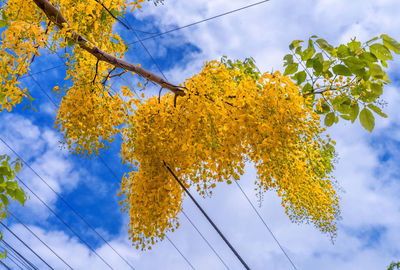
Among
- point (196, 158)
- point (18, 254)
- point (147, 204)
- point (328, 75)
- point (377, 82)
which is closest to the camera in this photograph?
point (377, 82)

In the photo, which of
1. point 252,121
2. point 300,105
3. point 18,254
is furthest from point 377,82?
point 18,254

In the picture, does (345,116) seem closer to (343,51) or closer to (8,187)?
(343,51)

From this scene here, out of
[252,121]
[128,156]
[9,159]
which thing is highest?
[252,121]

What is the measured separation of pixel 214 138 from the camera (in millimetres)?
2078

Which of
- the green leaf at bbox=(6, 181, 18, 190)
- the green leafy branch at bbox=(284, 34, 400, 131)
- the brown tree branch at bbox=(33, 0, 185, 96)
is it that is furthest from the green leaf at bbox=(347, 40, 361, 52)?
the green leaf at bbox=(6, 181, 18, 190)

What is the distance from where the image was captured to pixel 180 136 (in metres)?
2.27

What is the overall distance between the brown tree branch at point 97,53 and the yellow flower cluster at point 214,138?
0.14 meters

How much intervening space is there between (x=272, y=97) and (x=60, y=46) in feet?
4.33

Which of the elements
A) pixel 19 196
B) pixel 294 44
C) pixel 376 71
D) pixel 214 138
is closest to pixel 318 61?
pixel 294 44

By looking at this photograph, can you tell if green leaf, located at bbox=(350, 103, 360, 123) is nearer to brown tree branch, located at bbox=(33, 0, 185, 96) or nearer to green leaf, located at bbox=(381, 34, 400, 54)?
green leaf, located at bbox=(381, 34, 400, 54)

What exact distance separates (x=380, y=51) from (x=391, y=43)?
5 centimetres

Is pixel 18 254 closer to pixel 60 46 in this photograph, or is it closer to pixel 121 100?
pixel 121 100

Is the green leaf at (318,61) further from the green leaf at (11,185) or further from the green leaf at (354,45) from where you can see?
the green leaf at (11,185)

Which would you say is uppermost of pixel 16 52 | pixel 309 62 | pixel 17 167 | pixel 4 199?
pixel 309 62
